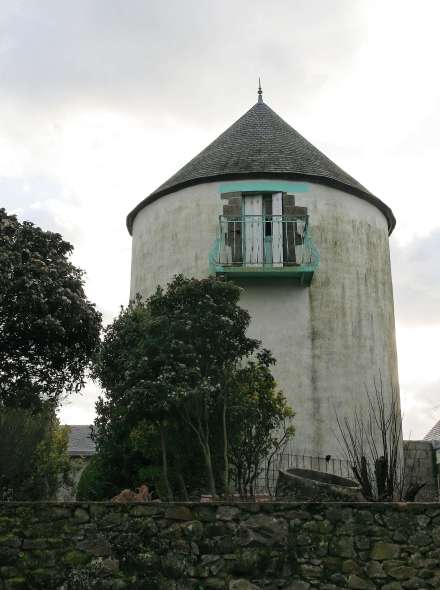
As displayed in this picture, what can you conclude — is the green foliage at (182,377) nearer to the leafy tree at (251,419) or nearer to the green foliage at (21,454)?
the leafy tree at (251,419)

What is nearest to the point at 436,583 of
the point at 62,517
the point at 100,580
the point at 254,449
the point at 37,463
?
the point at 100,580

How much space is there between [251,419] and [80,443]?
84.2 feet

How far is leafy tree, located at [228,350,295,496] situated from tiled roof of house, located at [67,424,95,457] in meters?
19.9

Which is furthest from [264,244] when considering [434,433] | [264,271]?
[434,433]

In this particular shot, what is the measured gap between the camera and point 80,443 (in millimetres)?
38375

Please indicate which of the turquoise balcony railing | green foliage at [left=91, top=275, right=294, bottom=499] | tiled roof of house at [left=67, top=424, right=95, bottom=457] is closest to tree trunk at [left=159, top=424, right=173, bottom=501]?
green foliage at [left=91, top=275, right=294, bottom=499]

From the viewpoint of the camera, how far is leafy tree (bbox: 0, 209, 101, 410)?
16.6 m

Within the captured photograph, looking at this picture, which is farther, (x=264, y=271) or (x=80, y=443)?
(x=80, y=443)

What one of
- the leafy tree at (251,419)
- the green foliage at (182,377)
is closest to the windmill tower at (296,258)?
the leafy tree at (251,419)

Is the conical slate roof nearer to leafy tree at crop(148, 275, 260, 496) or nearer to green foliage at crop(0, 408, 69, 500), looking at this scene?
leafy tree at crop(148, 275, 260, 496)

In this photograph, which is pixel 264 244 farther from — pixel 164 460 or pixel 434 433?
pixel 434 433

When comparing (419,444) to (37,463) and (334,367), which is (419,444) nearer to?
(334,367)

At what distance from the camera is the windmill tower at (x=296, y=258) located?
1803cm

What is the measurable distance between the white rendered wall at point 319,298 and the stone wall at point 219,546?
7.78 m
